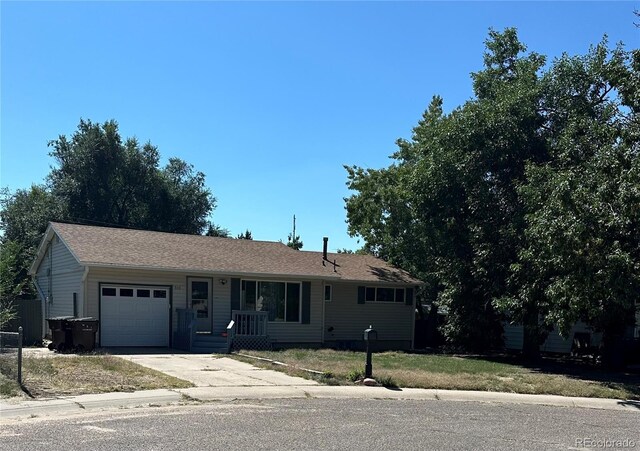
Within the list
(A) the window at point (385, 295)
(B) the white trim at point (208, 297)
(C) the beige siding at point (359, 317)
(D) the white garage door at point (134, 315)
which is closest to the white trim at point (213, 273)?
(B) the white trim at point (208, 297)

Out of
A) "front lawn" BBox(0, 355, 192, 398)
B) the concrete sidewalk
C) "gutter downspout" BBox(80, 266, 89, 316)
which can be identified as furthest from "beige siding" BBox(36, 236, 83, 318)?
the concrete sidewalk

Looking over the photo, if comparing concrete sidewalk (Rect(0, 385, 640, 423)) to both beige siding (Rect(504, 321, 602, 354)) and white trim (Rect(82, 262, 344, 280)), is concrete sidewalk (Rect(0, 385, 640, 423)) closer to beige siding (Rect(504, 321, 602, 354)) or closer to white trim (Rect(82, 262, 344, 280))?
white trim (Rect(82, 262, 344, 280))

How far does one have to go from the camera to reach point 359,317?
27.8m

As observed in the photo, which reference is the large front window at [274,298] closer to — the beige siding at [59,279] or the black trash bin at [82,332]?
the beige siding at [59,279]

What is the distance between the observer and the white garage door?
21047 millimetres

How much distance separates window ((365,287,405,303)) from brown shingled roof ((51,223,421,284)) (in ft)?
2.00

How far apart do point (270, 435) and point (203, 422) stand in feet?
4.34

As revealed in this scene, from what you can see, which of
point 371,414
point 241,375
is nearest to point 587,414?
point 371,414

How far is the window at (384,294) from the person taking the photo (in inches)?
1107

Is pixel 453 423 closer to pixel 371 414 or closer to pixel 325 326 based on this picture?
pixel 371 414

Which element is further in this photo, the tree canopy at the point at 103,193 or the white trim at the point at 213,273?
the tree canopy at the point at 103,193

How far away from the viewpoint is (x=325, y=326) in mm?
26797

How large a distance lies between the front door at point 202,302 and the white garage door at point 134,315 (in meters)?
1.02

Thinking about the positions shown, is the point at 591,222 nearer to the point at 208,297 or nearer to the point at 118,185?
the point at 208,297
